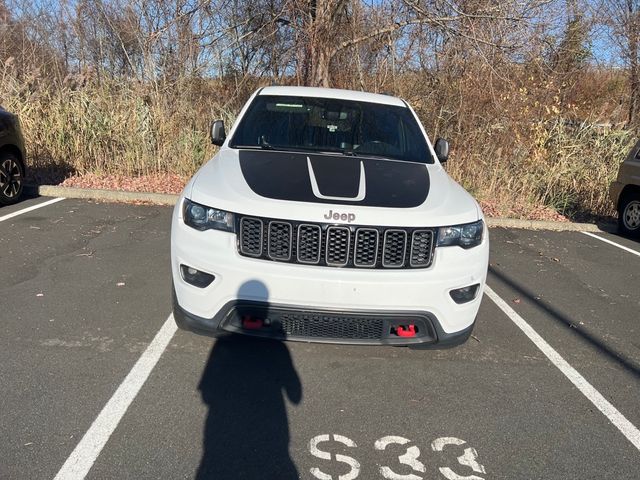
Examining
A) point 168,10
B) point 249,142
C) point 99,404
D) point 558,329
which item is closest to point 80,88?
point 168,10

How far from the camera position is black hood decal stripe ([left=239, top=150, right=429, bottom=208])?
320 cm

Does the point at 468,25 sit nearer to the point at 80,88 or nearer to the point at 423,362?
the point at 80,88

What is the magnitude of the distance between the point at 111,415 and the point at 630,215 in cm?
836

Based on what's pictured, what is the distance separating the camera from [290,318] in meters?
3.03

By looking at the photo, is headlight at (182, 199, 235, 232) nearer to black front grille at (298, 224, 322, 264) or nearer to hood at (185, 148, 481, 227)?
hood at (185, 148, 481, 227)

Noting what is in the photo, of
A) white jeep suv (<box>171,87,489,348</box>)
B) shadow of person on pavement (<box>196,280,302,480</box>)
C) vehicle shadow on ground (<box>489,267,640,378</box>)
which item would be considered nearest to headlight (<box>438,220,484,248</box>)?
white jeep suv (<box>171,87,489,348</box>)

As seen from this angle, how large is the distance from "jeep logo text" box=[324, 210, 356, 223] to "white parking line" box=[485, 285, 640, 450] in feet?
6.57

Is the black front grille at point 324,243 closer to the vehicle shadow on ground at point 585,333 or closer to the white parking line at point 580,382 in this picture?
the white parking line at point 580,382

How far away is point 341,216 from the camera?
3029 mm

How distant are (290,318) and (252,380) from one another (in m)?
0.60

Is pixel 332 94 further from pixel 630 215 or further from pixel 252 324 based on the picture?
pixel 630 215

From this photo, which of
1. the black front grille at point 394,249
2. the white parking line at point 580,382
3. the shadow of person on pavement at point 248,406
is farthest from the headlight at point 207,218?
the white parking line at point 580,382

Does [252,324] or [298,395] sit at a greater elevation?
[252,324]

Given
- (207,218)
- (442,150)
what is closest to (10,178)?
(207,218)
